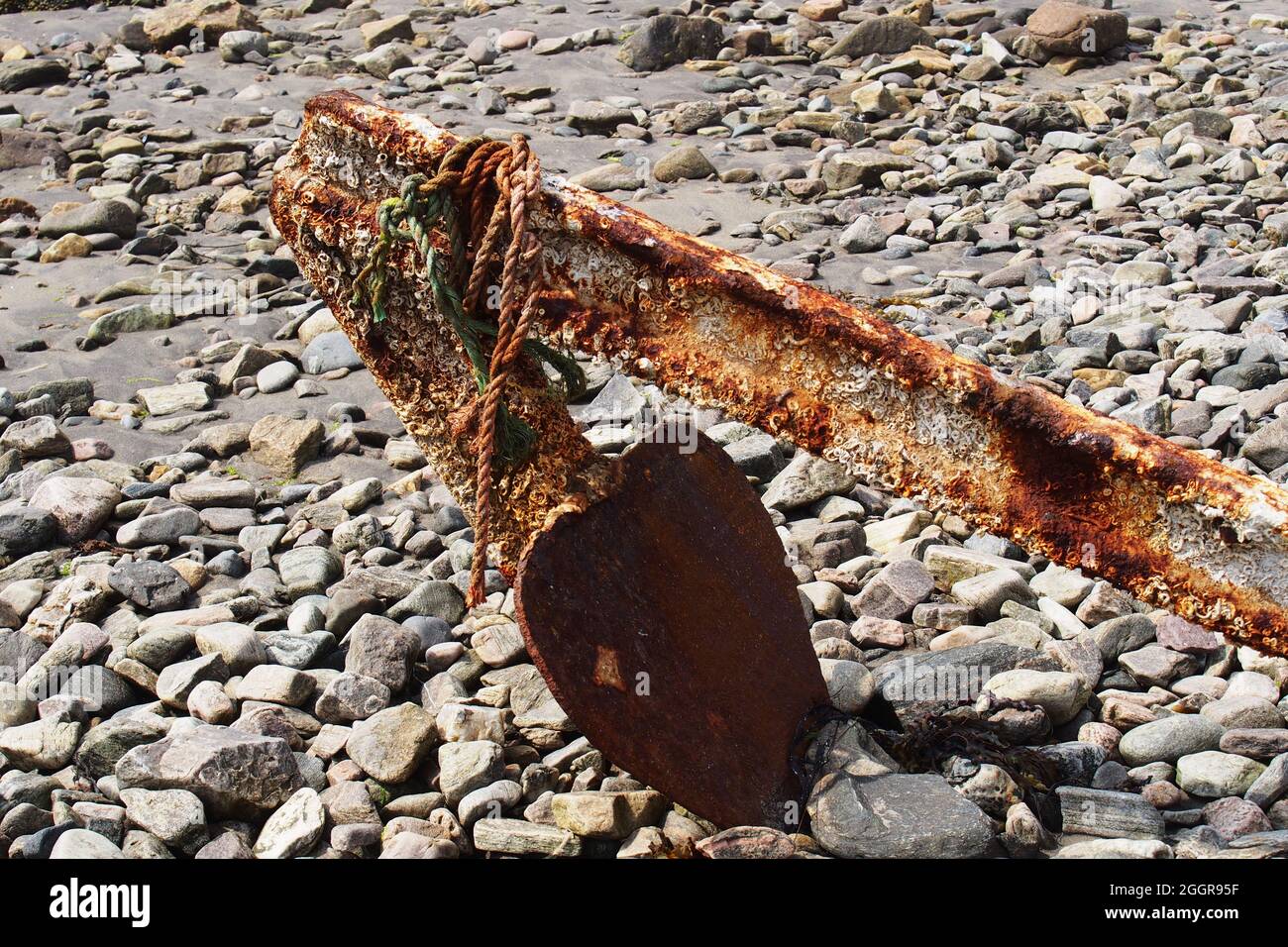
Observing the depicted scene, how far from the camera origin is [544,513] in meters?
2.79

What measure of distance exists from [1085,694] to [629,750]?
1.29 metres

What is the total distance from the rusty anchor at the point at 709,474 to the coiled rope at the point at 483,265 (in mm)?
66

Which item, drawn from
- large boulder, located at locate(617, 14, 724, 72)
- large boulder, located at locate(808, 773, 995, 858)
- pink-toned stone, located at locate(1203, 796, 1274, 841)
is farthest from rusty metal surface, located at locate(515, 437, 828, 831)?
large boulder, located at locate(617, 14, 724, 72)

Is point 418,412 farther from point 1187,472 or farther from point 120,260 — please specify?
point 120,260

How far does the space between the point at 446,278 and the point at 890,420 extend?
98 cm

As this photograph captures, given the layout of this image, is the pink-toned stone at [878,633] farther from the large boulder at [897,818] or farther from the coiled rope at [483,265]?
the coiled rope at [483,265]

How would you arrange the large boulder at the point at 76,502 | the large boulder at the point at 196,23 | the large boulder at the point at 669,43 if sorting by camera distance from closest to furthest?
the large boulder at the point at 76,502, the large boulder at the point at 669,43, the large boulder at the point at 196,23

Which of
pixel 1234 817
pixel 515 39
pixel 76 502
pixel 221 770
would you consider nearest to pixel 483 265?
pixel 221 770

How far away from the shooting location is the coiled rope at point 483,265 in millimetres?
2572

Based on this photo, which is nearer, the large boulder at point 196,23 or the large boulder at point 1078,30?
the large boulder at point 1078,30

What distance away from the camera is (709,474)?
302 cm

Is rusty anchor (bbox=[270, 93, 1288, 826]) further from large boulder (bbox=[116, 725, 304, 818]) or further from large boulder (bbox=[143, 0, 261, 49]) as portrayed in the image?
large boulder (bbox=[143, 0, 261, 49])

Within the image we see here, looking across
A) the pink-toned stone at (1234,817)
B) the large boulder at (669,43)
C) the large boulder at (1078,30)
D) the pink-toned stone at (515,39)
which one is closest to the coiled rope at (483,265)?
the pink-toned stone at (1234,817)
